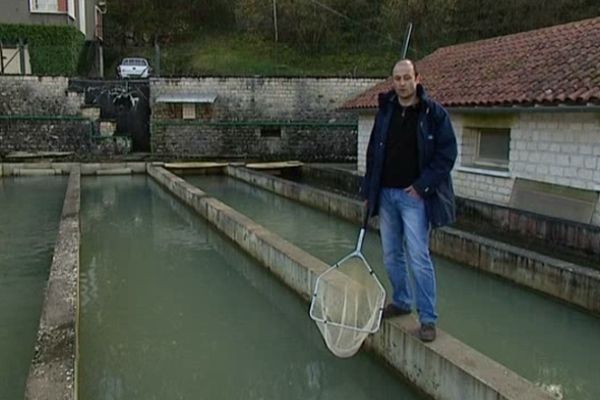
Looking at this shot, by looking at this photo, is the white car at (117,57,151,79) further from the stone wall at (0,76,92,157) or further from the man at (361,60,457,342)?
the man at (361,60,457,342)

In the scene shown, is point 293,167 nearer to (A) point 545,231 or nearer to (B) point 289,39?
(A) point 545,231

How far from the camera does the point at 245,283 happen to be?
214 inches

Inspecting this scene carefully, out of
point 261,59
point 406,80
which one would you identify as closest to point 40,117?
point 261,59

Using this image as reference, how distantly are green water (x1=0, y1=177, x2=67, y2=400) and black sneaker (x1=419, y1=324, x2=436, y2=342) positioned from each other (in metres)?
2.26

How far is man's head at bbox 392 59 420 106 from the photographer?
3064 millimetres

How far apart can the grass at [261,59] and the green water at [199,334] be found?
17654 mm

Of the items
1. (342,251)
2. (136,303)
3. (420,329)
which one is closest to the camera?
(420,329)

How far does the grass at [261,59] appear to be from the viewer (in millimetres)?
23797

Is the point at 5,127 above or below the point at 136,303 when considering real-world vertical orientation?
above

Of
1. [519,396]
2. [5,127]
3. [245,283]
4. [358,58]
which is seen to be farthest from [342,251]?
[358,58]

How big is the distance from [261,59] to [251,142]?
7.67m

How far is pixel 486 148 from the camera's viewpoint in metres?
8.90

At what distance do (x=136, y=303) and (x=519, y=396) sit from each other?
10.8 feet

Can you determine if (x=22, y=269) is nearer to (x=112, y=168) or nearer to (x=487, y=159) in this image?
(x=487, y=159)
